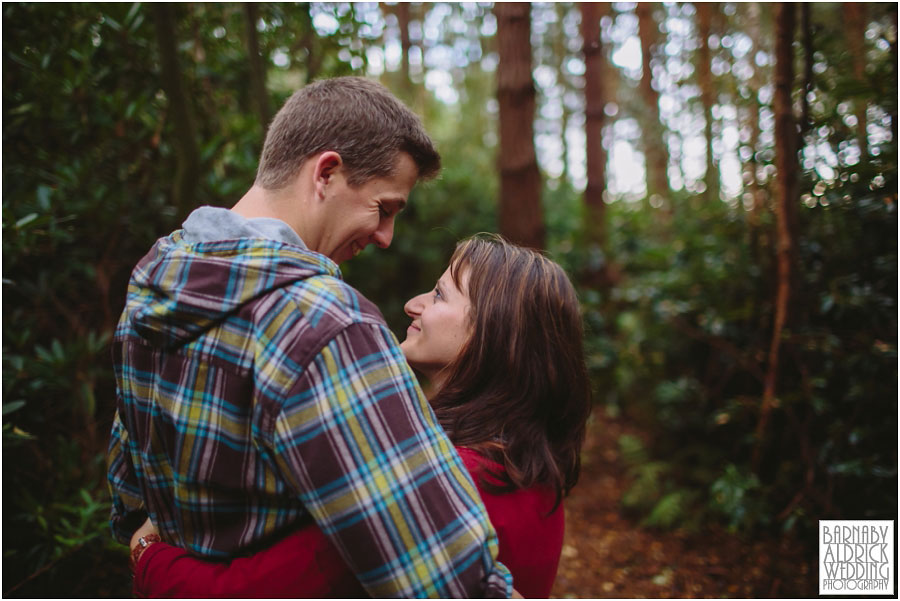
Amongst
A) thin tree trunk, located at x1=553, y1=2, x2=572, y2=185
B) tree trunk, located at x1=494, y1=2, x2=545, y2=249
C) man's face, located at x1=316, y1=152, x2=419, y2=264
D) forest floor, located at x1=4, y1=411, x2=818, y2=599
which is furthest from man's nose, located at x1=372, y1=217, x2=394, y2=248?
thin tree trunk, located at x1=553, y1=2, x2=572, y2=185

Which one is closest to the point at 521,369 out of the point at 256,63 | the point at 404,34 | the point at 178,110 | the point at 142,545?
the point at 142,545

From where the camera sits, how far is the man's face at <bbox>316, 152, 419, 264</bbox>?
1.54 meters

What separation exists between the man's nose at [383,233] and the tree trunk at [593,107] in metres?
6.62

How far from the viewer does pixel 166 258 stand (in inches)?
50.1

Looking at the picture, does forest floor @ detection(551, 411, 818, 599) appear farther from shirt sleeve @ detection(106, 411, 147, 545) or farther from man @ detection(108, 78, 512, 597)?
man @ detection(108, 78, 512, 597)

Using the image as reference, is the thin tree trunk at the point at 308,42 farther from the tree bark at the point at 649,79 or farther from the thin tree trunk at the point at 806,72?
the tree bark at the point at 649,79

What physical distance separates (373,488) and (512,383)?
2.44 ft

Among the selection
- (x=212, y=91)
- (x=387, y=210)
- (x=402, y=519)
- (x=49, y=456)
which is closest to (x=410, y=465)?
(x=402, y=519)

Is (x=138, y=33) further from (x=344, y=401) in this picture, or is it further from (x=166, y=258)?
(x=344, y=401)

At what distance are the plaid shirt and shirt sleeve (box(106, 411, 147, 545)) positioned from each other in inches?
13.1

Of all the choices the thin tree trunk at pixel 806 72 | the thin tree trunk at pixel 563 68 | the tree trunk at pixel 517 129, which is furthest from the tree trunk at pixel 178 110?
the thin tree trunk at pixel 563 68

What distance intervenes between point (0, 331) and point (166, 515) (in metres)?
1.81

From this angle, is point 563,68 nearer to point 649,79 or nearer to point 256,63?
point 649,79

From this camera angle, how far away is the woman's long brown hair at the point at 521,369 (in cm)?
171
